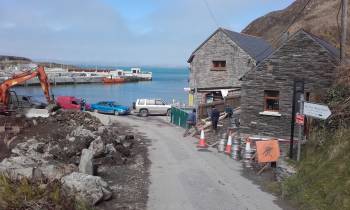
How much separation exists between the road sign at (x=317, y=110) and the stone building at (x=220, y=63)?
2113cm

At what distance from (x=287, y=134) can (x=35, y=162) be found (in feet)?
45.0

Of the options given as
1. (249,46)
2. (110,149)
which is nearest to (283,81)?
(110,149)

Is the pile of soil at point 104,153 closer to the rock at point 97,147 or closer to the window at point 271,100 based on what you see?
the rock at point 97,147

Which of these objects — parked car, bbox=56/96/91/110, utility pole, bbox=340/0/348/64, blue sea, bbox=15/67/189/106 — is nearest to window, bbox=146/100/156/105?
parked car, bbox=56/96/91/110

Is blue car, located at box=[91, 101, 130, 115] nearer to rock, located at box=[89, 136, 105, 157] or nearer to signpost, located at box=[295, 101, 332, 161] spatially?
rock, located at box=[89, 136, 105, 157]

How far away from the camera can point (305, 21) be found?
324 feet

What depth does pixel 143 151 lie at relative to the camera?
1041 inches

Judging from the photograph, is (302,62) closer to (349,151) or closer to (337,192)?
(349,151)

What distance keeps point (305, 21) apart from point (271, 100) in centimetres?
7668

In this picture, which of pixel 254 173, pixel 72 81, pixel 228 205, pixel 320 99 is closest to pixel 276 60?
pixel 320 99

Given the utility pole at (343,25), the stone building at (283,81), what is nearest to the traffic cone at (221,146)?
the stone building at (283,81)

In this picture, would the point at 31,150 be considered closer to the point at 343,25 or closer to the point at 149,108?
the point at 343,25

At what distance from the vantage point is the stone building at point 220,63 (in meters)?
41.1

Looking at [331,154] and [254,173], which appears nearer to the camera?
[331,154]
